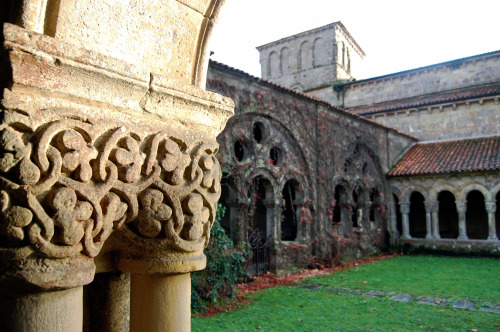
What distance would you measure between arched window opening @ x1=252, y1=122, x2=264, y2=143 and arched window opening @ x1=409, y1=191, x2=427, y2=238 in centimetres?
1165

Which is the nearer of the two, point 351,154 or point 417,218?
point 351,154

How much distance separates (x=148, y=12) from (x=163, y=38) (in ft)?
0.38

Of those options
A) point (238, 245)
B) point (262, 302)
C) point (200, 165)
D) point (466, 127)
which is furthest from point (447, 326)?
point (466, 127)

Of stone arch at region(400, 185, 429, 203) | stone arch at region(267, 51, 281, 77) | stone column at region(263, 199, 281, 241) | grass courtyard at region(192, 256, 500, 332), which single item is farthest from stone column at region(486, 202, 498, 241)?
stone arch at region(267, 51, 281, 77)

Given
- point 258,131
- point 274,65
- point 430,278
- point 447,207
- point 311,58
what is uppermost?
point 274,65

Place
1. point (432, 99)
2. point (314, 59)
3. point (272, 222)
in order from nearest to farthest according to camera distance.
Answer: point (272, 222) < point (432, 99) < point (314, 59)

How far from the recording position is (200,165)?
1698mm

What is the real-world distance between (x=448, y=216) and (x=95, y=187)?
20.9 m

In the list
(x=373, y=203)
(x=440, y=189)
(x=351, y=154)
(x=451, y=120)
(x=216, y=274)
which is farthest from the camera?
(x=451, y=120)

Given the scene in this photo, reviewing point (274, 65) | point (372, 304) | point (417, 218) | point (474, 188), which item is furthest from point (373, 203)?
point (274, 65)

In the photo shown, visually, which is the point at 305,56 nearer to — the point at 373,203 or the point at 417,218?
the point at 417,218

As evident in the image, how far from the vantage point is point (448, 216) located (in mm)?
19312

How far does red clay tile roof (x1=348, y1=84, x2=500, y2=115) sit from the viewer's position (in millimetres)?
18031

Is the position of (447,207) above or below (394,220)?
above
